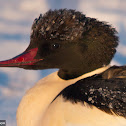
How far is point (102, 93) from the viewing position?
2.70m

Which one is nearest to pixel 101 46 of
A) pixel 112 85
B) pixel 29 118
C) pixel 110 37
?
pixel 110 37

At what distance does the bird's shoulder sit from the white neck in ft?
1.02

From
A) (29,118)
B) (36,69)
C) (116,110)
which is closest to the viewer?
(116,110)

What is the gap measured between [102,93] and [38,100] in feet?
2.60

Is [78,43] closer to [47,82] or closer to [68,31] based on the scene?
[68,31]

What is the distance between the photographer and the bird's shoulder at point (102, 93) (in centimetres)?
267

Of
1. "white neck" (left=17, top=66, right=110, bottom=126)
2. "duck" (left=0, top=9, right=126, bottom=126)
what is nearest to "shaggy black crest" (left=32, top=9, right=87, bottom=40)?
"duck" (left=0, top=9, right=126, bottom=126)

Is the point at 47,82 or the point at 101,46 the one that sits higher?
the point at 101,46

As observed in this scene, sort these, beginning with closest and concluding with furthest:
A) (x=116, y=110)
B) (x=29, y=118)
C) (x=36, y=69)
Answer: (x=116, y=110), (x=29, y=118), (x=36, y=69)

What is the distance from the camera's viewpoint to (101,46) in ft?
10.7

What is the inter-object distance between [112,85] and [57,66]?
3.04ft

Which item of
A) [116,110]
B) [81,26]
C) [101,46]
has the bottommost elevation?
[116,110]

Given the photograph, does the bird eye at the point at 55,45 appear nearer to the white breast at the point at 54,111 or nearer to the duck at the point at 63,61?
the duck at the point at 63,61

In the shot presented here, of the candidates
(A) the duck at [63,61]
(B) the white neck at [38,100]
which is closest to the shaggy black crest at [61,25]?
(A) the duck at [63,61]
